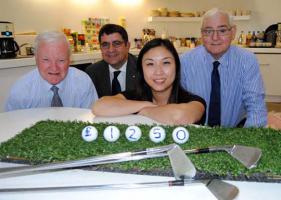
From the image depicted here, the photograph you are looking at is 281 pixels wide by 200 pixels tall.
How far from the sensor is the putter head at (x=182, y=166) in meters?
0.79

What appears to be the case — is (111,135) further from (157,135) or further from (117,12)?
(117,12)

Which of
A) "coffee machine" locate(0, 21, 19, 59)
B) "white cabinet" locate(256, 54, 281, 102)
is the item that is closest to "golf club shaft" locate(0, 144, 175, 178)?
"coffee machine" locate(0, 21, 19, 59)

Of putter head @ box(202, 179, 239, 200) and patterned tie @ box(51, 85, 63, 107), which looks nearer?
putter head @ box(202, 179, 239, 200)

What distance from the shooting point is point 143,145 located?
3.28 ft

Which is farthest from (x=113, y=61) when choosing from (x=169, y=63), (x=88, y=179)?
(x=88, y=179)

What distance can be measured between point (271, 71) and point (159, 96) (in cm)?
318

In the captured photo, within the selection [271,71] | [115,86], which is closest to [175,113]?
[115,86]

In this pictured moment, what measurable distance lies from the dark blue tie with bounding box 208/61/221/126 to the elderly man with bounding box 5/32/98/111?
834mm

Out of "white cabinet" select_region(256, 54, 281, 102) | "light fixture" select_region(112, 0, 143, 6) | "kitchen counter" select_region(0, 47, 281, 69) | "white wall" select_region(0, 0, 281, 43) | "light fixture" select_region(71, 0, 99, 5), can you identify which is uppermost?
"light fixture" select_region(112, 0, 143, 6)

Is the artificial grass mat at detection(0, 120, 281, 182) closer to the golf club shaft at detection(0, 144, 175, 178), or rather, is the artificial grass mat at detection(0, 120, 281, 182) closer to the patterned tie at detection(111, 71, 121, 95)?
the golf club shaft at detection(0, 144, 175, 178)

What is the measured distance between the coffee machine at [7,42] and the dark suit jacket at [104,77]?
31.8 inches

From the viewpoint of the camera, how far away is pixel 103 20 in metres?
4.44

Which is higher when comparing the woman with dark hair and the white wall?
the white wall

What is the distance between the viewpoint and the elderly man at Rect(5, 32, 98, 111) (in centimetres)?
184
